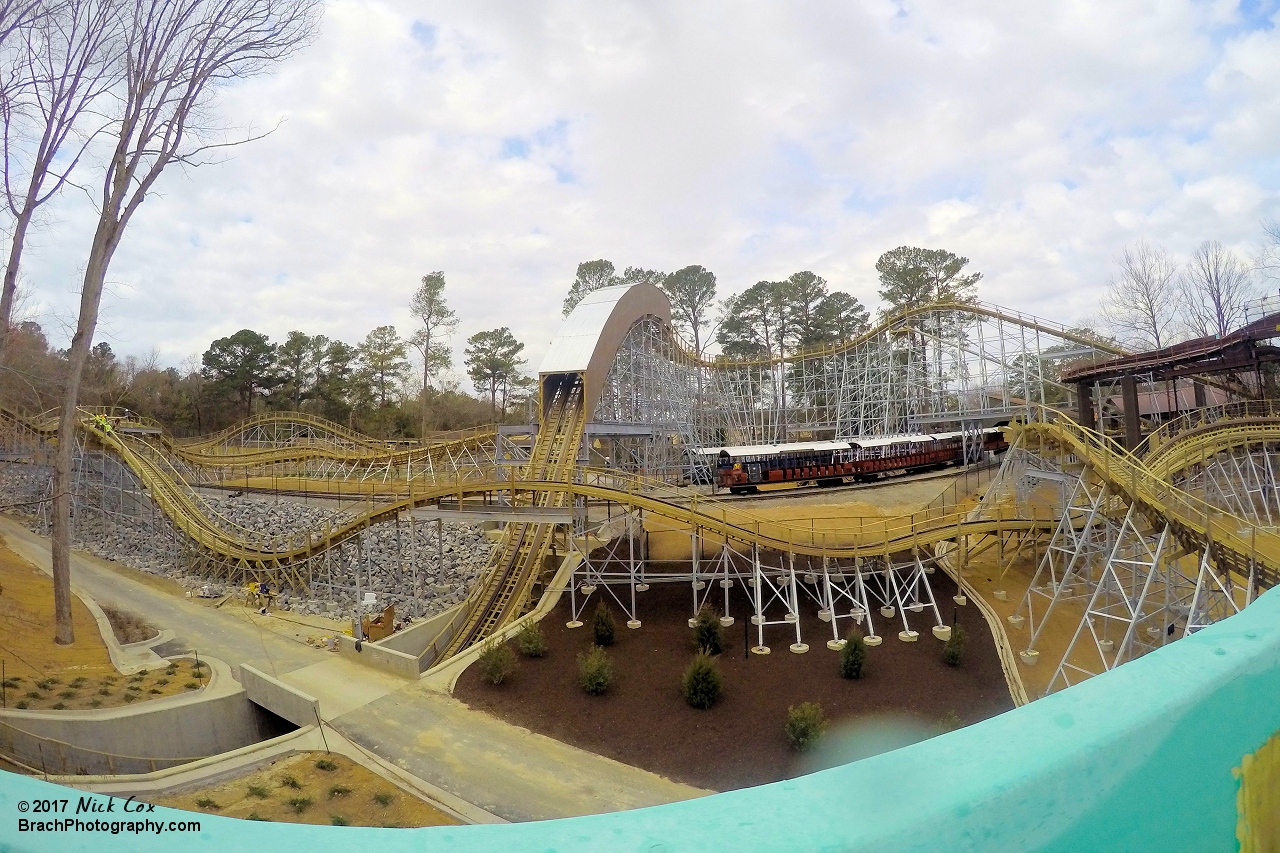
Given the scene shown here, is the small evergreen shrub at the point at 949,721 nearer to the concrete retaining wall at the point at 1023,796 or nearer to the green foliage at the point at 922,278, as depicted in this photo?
the concrete retaining wall at the point at 1023,796

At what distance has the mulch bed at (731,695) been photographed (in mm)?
11250

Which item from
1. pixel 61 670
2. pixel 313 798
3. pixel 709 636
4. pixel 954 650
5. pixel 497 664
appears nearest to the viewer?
pixel 313 798

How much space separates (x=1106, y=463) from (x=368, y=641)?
56.1 ft

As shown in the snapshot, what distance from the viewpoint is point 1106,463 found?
1308 centimetres

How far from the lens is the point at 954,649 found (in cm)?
1342

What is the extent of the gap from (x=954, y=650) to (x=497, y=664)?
31.9 ft

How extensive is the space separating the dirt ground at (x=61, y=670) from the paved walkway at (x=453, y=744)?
184 cm

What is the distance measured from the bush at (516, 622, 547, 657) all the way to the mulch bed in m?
0.20

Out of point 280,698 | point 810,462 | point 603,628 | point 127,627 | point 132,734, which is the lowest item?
point 132,734

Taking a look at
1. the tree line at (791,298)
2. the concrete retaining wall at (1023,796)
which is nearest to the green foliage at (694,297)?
the tree line at (791,298)

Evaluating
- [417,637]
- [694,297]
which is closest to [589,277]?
[694,297]

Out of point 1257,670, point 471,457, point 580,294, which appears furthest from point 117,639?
point 580,294

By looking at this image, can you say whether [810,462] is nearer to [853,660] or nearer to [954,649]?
[954,649]

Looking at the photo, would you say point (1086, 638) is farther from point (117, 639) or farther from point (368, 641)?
point (117, 639)
